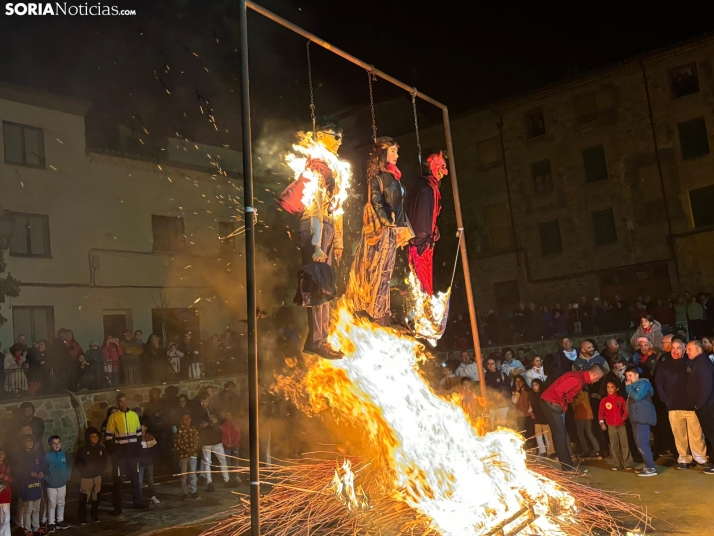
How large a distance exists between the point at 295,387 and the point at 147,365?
157 inches

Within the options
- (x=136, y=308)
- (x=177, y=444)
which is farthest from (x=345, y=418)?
(x=136, y=308)

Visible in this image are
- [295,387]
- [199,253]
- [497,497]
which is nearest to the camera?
[497,497]

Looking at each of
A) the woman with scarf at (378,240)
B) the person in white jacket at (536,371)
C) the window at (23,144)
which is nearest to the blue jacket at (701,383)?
the person in white jacket at (536,371)

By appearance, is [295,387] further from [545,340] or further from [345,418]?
[545,340]

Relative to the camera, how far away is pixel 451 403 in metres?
5.90

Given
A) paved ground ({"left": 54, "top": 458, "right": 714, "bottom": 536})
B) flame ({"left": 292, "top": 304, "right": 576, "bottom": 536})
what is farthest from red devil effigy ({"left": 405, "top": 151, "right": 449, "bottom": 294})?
paved ground ({"left": 54, "top": 458, "right": 714, "bottom": 536})

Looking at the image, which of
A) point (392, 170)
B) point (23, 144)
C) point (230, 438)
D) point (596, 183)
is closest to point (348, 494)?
point (392, 170)

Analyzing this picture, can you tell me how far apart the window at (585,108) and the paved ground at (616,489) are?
1823 centimetres

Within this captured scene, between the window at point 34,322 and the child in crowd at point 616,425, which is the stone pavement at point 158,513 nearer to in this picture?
the child in crowd at point 616,425

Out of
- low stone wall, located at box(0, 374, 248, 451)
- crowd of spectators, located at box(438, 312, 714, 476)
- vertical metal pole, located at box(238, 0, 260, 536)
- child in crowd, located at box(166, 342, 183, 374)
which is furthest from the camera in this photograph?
child in crowd, located at box(166, 342, 183, 374)

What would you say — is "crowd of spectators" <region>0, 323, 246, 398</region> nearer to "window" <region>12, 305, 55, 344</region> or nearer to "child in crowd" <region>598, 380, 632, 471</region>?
"window" <region>12, 305, 55, 344</region>

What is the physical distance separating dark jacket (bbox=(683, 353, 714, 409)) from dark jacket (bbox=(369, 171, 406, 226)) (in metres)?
5.43

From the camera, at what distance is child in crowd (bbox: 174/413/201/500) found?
10.2 m

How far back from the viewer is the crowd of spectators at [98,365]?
12.4 m
